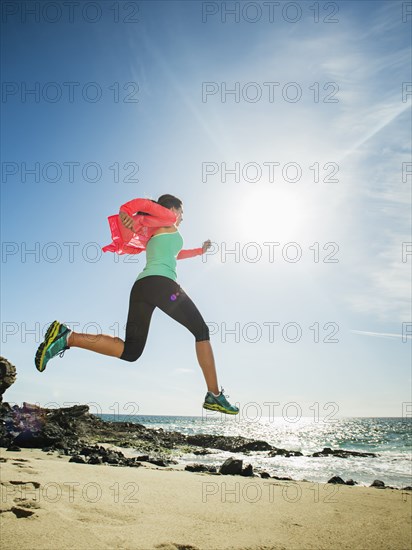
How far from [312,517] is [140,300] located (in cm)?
752

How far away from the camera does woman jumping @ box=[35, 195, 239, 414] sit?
3.15m

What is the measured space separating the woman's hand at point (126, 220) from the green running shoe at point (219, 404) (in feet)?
5.16

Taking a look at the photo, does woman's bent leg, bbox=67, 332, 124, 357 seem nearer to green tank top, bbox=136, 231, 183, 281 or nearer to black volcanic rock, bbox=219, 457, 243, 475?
green tank top, bbox=136, 231, 183, 281

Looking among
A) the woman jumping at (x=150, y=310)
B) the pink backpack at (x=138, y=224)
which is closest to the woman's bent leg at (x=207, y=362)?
the woman jumping at (x=150, y=310)

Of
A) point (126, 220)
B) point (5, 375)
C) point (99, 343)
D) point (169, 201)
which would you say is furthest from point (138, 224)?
point (5, 375)

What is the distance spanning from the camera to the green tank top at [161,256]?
3281 mm

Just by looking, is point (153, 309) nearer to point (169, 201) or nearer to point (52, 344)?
point (52, 344)

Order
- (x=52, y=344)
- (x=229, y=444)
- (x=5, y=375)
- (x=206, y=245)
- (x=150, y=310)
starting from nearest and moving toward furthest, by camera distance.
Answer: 1. (x=52, y=344)
2. (x=150, y=310)
3. (x=206, y=245)
4. (x=5, y=375)
5. (x=229, y=444)

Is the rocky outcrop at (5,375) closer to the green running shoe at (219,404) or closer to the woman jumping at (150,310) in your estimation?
the woman jumping at (150,310)

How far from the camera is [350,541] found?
22.4ft

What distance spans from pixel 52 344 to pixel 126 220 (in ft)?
3.94

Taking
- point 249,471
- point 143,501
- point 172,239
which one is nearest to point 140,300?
point 172,239

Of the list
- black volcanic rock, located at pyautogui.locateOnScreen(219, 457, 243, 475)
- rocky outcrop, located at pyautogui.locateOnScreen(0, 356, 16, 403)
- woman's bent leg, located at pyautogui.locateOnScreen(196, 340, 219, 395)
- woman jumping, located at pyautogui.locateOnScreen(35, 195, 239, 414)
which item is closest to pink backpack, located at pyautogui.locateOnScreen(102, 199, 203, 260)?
woman jumping, located at pyautogui.locateOnScreen(35, 195, 239, 414)

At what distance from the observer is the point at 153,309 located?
332 cm
